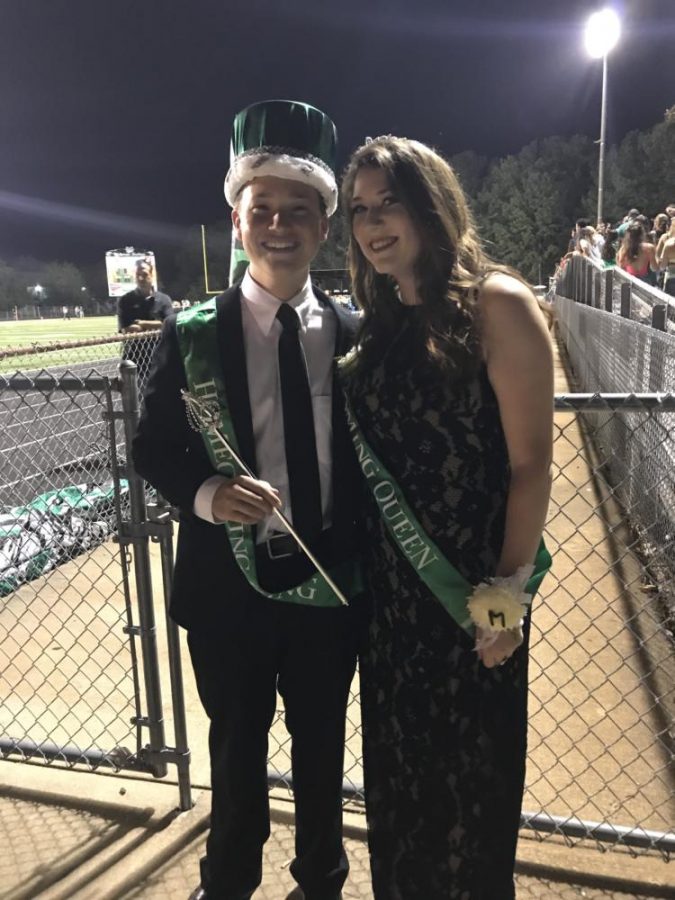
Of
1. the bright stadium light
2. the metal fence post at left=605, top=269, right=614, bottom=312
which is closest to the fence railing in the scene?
the metal fence post at left=605, top=269, right=614, bottom=312

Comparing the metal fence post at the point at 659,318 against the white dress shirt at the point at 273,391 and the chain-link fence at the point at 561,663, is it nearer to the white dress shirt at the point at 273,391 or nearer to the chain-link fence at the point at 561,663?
the chain-link fence at the point at 561,663

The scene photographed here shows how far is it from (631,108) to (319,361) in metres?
63.0

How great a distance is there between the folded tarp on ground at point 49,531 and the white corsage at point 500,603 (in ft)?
11.2

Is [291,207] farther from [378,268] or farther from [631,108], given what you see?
[631,108]

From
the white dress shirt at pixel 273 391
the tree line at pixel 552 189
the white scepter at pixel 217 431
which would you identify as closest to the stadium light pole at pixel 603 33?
the tree line at pixel 552 189

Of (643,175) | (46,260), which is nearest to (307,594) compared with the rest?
(643,175)

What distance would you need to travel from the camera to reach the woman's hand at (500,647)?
64.0 inches

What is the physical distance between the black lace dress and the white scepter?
133 millimetres

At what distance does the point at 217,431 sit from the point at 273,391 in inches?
7.0

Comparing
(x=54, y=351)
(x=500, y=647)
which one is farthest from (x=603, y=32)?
(x=500, y=647)

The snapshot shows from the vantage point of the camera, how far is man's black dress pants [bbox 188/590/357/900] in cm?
183

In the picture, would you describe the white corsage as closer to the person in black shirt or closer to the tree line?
the person in black shirt

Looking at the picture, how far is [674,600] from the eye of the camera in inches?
151

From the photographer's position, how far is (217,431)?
66.5 inches
